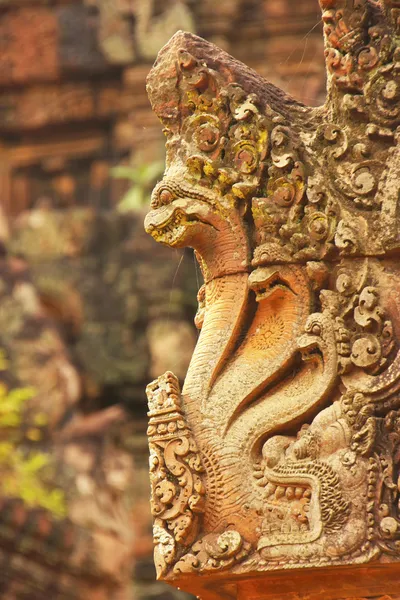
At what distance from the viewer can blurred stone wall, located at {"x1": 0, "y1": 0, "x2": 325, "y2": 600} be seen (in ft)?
46.4

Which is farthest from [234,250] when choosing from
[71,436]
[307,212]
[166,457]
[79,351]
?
[79,351]

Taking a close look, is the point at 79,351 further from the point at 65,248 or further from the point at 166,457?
the point at 166,457

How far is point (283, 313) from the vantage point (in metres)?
3.30

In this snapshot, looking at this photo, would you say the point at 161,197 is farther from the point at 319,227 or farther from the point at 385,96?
the point at 385,96

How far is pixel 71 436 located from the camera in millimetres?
13992

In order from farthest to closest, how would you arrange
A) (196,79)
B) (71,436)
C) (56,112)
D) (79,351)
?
(56,112) → (79,351) → (71,436) → (196,79)

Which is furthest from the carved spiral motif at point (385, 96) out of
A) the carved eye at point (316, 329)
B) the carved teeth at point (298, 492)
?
the carved teeth at point (298, 492)

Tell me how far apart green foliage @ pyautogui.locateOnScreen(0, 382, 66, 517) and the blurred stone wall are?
271 millimetres

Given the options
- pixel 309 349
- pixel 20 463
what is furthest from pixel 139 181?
pixel 309 349

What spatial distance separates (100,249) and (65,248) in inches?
14.6

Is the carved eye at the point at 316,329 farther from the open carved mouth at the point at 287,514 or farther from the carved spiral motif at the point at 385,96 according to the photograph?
the carved spiral motif at the point at 385,96

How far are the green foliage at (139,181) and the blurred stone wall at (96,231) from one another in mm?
166

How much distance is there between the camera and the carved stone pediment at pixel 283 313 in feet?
10.0

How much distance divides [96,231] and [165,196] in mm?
13116
